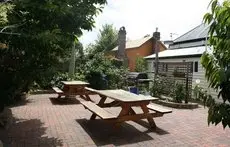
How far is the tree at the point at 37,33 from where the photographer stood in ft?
15.5

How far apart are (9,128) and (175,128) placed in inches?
169

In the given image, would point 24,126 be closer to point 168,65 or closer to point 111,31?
point 168,65

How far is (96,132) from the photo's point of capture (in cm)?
577

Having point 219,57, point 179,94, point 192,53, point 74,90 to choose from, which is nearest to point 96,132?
point 219,57

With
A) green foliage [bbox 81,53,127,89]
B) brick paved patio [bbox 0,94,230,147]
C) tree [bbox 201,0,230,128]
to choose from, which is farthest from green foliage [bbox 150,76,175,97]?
tree [bbox 201,0,230,128]

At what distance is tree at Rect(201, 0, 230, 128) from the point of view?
1.72 m

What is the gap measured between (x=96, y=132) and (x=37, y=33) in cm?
274

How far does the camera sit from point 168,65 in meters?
16.2

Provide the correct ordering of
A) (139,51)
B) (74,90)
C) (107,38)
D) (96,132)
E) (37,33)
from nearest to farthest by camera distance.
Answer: (37,33), (96,132), (74,90), (139,51), (107,38)

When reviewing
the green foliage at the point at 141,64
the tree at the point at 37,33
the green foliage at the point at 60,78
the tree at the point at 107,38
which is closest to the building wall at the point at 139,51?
the green foliage at the point at 141,64

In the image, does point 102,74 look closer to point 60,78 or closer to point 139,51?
point 60,78

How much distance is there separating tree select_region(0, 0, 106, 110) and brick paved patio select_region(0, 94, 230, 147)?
3.84 feet

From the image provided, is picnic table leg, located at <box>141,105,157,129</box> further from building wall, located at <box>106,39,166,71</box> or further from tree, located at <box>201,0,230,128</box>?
building wall, located at <box>106,39,166,71</box>

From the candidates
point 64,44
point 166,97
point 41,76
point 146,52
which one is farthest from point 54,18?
point 146,52
